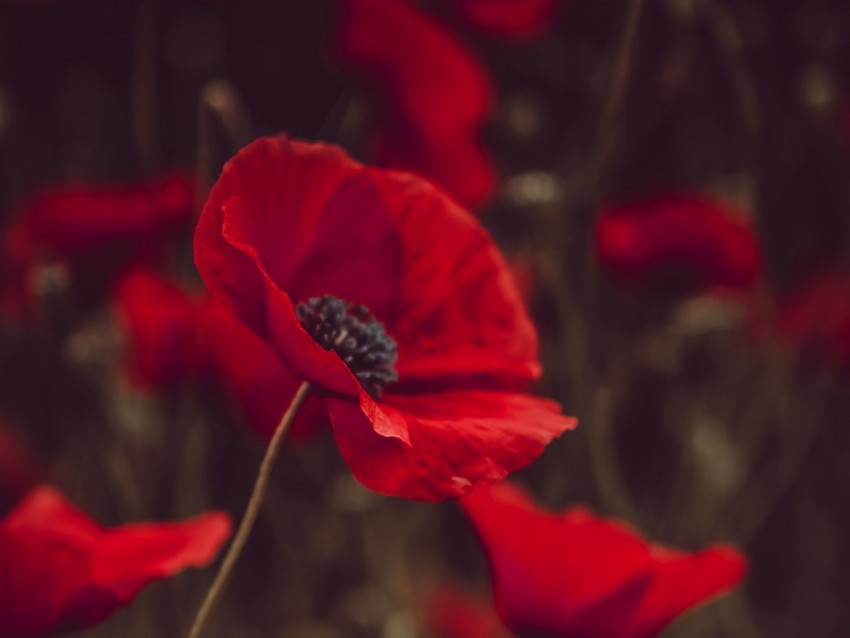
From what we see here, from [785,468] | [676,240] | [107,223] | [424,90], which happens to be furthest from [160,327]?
[785,468]

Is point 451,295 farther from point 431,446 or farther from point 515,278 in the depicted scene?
point 515,278

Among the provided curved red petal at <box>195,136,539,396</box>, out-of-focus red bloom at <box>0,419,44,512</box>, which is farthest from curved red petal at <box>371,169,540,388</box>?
out-of-focus red bloom at <box>0,419,44,512</box>

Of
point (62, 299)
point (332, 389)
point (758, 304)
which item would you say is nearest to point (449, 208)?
point (332, 389)

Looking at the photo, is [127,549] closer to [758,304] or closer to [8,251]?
[8,251]

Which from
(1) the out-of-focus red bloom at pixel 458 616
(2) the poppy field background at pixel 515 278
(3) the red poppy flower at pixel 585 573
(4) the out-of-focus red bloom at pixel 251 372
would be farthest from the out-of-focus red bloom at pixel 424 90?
(1) the out-of-focus red bloom at pixel 458 616

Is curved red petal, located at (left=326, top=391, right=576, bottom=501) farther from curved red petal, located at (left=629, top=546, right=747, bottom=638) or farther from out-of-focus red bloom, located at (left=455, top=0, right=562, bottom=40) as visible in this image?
out-of-focus red bloom, located at (left=455, top=0, right=562, bottom=40)
